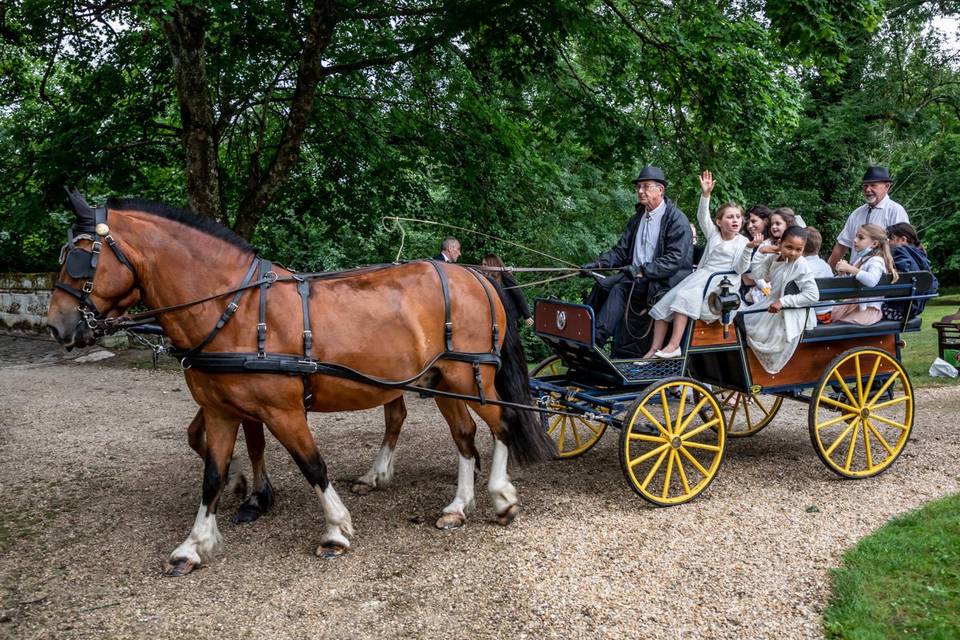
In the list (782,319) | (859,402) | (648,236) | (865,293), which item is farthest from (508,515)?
(865,293)

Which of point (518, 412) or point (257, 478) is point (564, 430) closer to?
point (518, 412)

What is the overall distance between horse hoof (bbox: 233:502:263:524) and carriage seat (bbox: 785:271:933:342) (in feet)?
13.9

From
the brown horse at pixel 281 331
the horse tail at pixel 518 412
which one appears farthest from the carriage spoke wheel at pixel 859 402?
the brown horse at pixel 281 331

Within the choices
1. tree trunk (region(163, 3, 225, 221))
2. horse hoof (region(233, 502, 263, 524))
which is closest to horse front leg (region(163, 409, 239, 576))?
horse hoof (region(233, 502, 263, 524))

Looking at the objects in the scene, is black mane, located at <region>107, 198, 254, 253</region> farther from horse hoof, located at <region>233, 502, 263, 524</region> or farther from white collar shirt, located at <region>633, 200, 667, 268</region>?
white collar shirt, located at <region>633, 200, 667, 268</region>

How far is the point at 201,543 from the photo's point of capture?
14.1ft

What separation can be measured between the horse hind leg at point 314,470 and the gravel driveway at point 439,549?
0.36 ft

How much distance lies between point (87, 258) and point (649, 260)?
153 inches

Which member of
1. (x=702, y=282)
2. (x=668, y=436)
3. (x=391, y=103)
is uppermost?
(x=391, y=103)

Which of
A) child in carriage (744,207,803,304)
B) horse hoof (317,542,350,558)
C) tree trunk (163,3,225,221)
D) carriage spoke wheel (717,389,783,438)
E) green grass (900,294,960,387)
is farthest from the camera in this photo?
green grass (900,294,960,387)

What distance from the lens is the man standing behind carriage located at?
18.0 feet

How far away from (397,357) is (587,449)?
251cm

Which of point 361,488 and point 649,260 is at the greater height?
point 649,260

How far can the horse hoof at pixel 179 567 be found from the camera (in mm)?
4164
